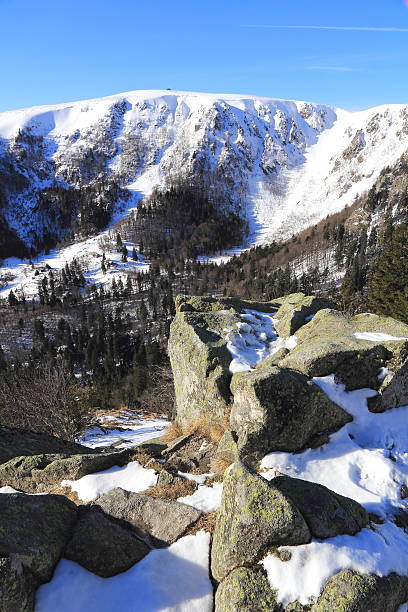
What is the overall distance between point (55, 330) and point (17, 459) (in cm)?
17513

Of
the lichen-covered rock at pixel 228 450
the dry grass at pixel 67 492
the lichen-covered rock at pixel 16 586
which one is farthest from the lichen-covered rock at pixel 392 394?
the lichen-covered rock at pixel 16 586

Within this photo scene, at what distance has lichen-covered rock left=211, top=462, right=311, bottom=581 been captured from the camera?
757cm

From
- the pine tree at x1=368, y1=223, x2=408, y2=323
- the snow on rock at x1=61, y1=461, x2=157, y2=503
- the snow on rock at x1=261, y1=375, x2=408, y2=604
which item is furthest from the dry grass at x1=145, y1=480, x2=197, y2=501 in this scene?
the pine tree at x1=368, y1=223, x2=408, y2=323

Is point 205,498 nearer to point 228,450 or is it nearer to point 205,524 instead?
A: point 205,524

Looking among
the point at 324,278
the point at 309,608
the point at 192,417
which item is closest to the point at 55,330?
the point at 324,278

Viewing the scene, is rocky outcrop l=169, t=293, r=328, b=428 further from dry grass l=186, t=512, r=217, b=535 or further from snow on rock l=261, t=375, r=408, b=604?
dry grass l=186, t=512, r=217, b=535

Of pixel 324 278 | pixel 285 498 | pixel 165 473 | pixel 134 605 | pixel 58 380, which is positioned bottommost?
pixel 324 278

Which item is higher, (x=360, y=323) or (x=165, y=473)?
(x=360, y=323)

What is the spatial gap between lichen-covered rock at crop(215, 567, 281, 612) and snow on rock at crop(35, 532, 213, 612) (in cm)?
47

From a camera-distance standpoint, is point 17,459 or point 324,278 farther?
point 324,278

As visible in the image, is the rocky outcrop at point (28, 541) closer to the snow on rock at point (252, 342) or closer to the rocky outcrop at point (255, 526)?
the rocky outcrop at point (255, 526)

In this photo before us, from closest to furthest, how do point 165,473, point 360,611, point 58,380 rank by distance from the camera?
point 360,611 → point 165,473 → point 58,380

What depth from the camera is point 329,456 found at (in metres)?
12.0

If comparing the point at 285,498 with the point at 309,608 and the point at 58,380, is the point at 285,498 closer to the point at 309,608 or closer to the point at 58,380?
the point at 309,608
